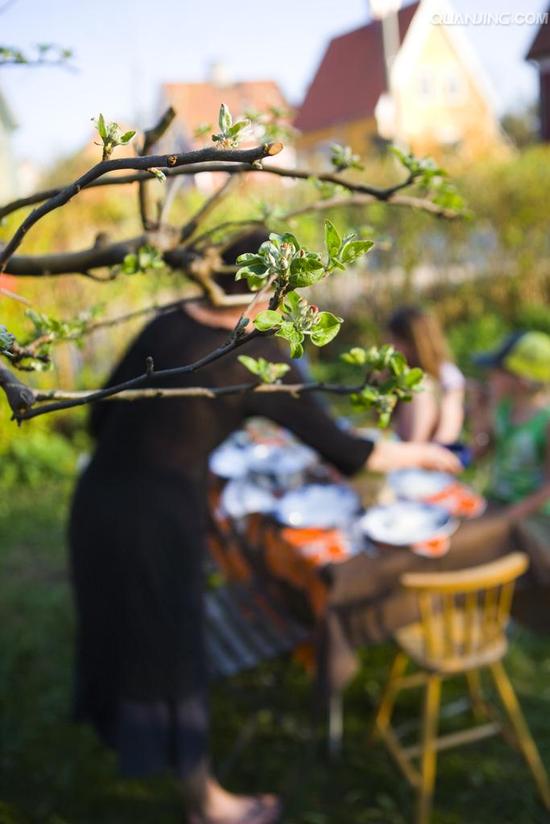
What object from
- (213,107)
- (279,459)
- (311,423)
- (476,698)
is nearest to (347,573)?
(311,423)

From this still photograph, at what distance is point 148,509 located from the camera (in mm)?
2236

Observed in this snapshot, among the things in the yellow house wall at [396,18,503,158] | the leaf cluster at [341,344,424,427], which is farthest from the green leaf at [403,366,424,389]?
the yellow house wall at [396,18,503,158]

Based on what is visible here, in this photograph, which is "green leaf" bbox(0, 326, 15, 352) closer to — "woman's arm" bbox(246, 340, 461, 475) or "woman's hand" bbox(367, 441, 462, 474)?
"woman's arm" bbox(246, 340, 461, 475)

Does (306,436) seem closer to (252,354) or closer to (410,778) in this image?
(252,354)

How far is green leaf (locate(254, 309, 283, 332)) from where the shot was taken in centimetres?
71

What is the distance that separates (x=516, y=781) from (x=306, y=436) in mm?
1665

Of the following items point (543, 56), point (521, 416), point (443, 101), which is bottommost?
point (521, 416)

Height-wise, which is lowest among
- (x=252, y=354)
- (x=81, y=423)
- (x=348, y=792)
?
(x=348, y=792)

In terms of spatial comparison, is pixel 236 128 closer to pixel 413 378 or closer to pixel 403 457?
pixel 413 378

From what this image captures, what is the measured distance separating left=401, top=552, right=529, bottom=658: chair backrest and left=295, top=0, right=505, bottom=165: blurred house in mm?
9026

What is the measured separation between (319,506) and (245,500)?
1.01ft

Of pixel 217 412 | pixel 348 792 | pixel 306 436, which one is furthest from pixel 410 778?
pixel 217 412

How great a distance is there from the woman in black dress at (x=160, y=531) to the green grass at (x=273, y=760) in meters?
0.46

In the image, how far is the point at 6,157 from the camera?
321cm
